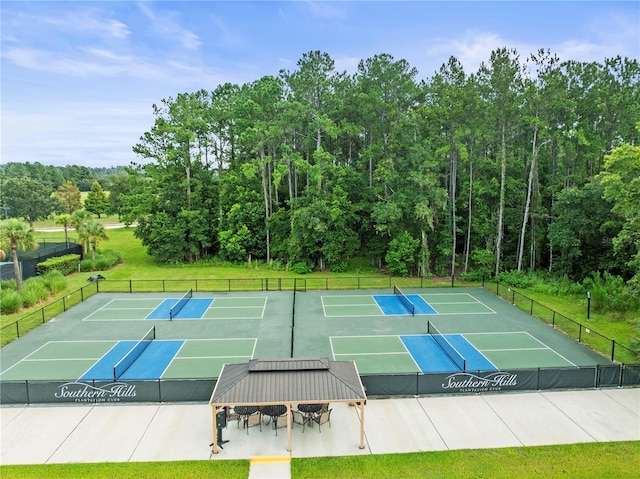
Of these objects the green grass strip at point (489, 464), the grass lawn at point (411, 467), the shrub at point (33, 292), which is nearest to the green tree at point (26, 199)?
the shrub at point (33, 292)

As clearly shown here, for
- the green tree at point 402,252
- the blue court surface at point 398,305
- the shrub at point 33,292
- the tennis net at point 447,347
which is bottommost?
the tennis net at point 447,347

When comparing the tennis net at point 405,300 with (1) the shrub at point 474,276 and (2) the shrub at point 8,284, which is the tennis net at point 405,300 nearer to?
(1) the shrub at point 474,276

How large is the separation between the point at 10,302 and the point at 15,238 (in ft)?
16.2

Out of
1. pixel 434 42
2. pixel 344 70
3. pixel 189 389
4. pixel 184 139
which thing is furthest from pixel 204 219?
pixel 189 389

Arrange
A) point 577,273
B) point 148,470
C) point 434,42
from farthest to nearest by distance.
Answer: point 577,273, point 434,42, point 148,470

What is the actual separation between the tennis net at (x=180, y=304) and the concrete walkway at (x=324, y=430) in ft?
33.3

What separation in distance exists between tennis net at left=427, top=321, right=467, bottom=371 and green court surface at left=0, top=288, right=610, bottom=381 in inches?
11.5

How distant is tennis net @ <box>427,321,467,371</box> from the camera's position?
17766mm

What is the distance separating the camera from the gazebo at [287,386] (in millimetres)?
11586

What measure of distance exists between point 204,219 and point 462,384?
3053 centimetres

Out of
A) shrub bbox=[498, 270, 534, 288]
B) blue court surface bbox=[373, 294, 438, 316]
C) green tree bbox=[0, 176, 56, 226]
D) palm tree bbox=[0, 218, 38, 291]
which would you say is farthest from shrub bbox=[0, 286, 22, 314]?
green tree bbox=[0, 176, 56, 226]

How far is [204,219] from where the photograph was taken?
40688mm

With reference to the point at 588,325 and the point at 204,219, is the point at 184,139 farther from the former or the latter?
the point at 588,325

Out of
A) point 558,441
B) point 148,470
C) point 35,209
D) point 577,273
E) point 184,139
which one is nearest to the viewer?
point 148,470
